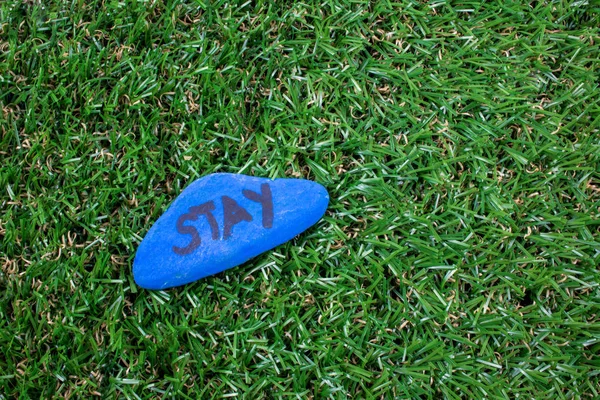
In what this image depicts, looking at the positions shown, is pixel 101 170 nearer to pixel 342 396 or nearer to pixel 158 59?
pixel 158 59

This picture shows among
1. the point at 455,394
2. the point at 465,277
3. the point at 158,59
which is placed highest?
the point at 158,59

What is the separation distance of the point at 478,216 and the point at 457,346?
44 centimetres

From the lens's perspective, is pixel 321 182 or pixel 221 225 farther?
pixel 321 182

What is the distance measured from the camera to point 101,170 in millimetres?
2125

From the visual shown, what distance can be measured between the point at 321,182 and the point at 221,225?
1.22 ft

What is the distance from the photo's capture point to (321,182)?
6.96 ft

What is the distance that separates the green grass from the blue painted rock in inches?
2.7

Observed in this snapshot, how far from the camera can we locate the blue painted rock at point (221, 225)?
197cm

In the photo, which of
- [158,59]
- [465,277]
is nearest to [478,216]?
[465,277]

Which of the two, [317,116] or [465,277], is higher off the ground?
[317,116]

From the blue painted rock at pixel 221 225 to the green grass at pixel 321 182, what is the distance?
0.22 feet

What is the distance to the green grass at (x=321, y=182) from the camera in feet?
6.43

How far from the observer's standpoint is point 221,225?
2.02m

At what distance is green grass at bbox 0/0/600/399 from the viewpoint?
1961 millimetres
